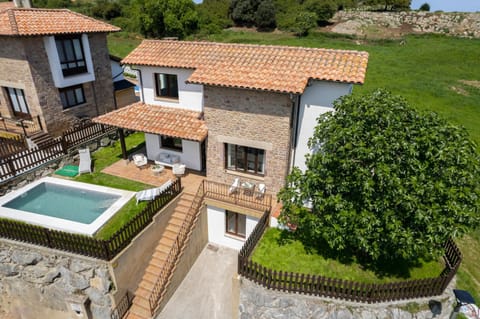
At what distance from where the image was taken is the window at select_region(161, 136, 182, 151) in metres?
19.1

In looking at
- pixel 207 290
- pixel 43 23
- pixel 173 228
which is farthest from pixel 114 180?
pixel 43 23

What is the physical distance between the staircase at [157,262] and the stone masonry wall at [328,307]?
4718 millimetres

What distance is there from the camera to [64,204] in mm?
16156

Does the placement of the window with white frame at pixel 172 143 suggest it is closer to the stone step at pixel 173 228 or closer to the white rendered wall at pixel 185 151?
the white rendered wall at pixel 185 151

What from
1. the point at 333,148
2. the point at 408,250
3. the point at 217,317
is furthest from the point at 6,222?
the point at 408,250

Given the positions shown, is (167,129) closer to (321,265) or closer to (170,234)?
(170,234)

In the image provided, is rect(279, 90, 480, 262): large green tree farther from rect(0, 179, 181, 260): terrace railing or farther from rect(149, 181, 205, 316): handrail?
rect(0, 179, 181, 260): terrace railing

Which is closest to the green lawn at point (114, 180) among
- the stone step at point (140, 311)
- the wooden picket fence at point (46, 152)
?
the wooden picket fence at point (46, 152)

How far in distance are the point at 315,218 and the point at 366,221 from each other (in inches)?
84.5

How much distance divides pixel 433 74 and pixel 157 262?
46.1m

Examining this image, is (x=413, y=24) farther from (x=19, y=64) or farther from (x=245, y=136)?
(x=19, y=64)

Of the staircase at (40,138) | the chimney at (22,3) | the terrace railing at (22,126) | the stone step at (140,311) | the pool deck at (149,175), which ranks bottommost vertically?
the stone step at (140,311)

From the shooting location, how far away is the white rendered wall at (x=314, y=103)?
13586 millimetres

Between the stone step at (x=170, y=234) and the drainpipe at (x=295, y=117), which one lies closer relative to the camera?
the drainpipe at (x=295, y=117)
